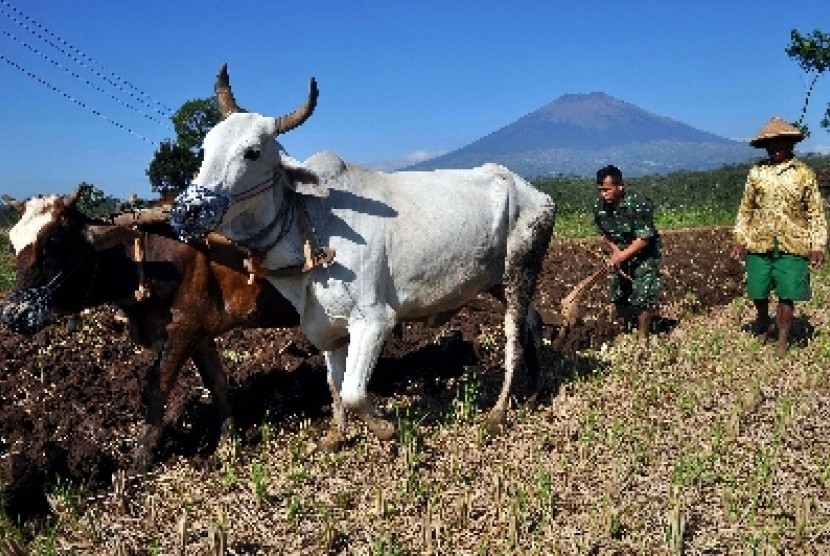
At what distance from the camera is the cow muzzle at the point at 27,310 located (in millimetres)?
4457

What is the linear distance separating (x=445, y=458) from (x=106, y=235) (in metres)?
2.38

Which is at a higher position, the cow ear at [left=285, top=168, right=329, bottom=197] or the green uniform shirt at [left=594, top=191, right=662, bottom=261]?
the cow ear at [left=285, top=168, right=329, bottom=197]

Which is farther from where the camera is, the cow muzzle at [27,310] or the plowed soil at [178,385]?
the plowed soil at [178,385]

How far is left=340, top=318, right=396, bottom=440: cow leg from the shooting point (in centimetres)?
473

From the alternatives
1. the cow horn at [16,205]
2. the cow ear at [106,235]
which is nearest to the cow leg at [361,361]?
the cow ear at [106,235]

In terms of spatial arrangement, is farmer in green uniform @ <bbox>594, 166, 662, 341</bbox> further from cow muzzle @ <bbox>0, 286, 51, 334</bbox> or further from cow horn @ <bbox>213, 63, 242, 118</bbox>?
cow muzzle @ <bbox>0, 286, 51, 334</bbox>

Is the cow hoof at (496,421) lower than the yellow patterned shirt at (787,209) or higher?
lower

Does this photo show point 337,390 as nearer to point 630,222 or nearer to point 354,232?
point 354,232

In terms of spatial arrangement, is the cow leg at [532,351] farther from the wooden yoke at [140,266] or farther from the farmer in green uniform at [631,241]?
the wooden yoke at [140,266]

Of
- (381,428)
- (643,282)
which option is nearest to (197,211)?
(381,428)

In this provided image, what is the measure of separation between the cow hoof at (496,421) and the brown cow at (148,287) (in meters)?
1.45

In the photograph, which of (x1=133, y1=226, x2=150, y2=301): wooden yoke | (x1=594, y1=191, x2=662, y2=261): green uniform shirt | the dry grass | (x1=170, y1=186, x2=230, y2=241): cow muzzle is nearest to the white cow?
(x1=170, y1=186, x2=230, y2=241): cow muzzle

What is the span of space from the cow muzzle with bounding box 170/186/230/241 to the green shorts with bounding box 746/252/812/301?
197 inches

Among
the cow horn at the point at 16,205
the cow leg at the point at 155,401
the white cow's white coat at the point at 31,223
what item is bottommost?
the cow leg at the point at 155,401
